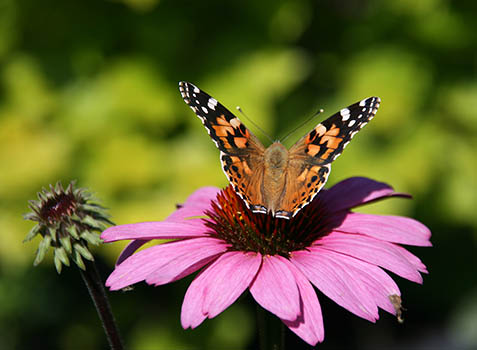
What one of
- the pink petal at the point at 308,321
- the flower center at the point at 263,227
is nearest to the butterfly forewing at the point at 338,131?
the flower center at the point at 263,227

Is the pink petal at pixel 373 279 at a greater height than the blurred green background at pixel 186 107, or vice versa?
the blurred green background at pixel 186 107

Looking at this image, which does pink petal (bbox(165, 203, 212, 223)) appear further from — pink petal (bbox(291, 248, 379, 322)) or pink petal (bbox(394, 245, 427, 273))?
pink petal (bbox(394, 245, 427, 273))

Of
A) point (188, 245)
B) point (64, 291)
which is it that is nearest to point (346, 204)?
point (188, 245)

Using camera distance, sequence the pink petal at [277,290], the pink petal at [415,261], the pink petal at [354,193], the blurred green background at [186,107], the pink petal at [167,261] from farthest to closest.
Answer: the blurred green background at [186,107], the pink petal at [354,193], the pink petal at [415,261], the pink petal at [167,261], the pink petal at [277,290]

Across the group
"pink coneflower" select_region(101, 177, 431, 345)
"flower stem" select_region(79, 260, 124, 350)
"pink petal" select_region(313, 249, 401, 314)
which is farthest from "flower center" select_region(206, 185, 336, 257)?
"flower stem" select_region(79, 260, 124, 350)

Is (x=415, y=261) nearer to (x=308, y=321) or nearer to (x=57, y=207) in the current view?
(x=308, y=321)

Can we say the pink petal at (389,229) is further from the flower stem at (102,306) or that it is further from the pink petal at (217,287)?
the flower stem at (102,306)
